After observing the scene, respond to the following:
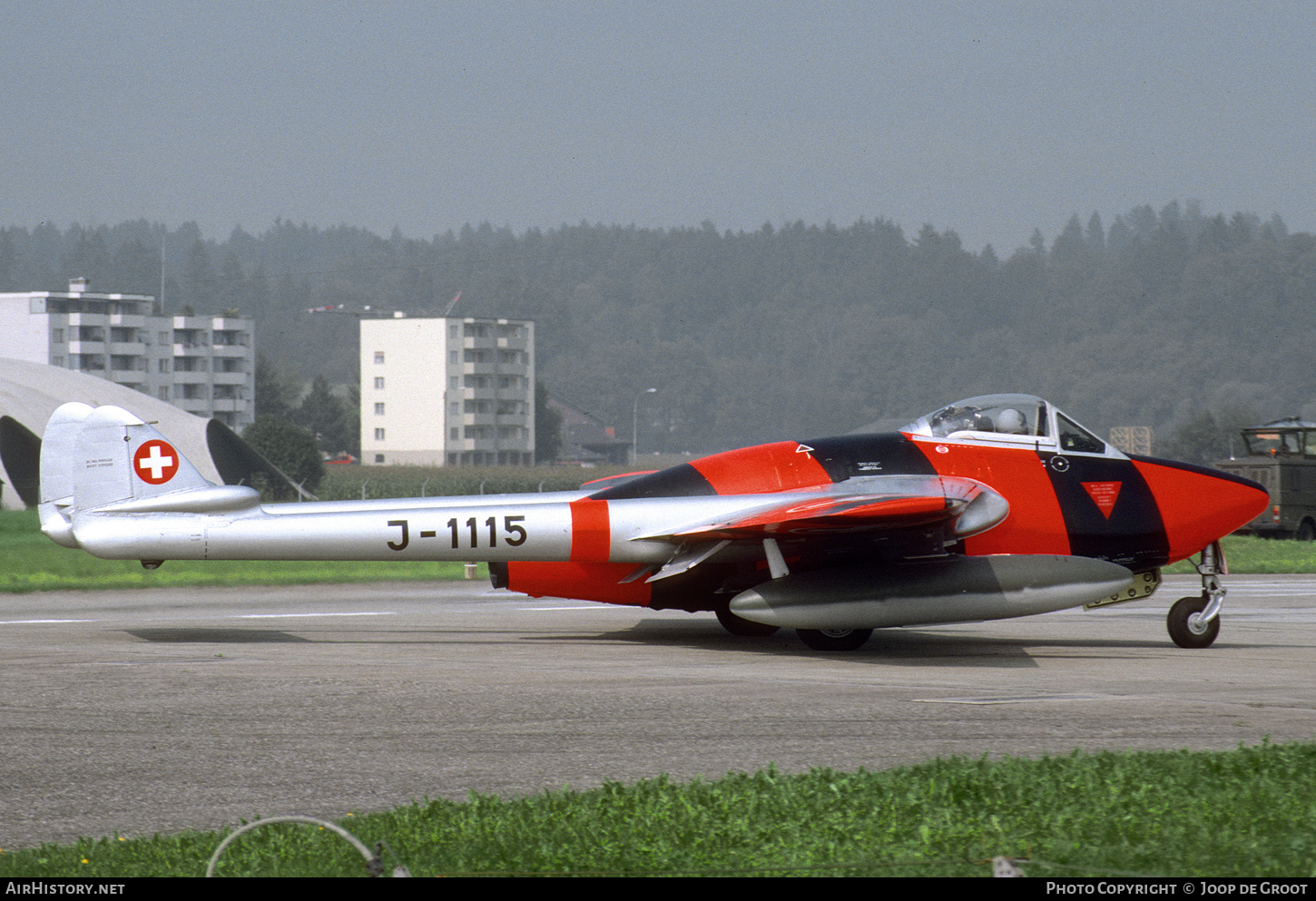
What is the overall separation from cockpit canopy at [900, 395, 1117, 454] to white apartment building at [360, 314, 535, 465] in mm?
124209

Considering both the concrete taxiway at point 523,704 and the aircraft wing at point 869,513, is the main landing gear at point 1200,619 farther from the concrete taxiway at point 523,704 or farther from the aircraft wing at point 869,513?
the aircraft wing at point 869,513

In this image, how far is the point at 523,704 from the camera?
997 centimetres

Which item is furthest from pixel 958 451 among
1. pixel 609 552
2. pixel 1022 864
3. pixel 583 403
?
pixel 583 403

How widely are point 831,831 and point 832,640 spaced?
7.92m

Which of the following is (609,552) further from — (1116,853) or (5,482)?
(5,482)

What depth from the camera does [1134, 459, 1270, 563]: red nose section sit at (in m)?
14.0

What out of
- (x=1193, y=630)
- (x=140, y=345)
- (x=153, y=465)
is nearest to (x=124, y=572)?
(x=153, y=465)

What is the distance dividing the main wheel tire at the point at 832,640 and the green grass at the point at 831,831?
6571 mm

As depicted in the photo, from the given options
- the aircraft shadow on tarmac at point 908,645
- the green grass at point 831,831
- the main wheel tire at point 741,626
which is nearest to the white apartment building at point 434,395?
the aircraft shadow on tarmac at point 908,645

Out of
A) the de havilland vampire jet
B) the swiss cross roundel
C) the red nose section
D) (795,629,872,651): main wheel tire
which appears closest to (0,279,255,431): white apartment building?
the swiss cross roundel

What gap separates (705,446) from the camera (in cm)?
18600

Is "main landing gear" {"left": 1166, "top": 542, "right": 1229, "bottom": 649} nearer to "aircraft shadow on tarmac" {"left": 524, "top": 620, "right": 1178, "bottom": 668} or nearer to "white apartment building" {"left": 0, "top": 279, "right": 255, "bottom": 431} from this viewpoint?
"aircraft shadow on tarmac" {"left": 524, "top": 620, "right": 1178, "bottom": 668}

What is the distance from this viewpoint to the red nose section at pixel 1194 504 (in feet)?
46.1

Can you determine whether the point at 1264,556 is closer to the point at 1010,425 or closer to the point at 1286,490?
the point at 1286,490
